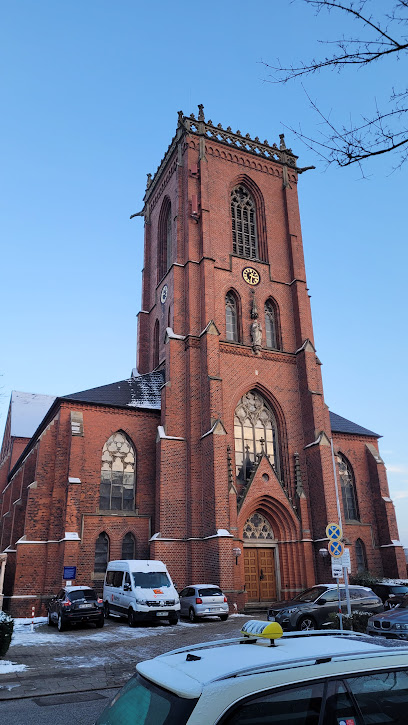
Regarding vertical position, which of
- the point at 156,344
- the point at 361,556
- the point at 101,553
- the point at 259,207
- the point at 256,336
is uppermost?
the point at 259,207

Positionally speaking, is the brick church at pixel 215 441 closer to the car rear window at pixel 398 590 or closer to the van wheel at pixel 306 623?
the car rear window at pixel 398 590

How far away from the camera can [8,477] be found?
39469mm

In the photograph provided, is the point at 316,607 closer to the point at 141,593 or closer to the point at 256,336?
the point at 141,593

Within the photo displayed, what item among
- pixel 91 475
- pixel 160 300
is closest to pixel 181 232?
pixel 160 300

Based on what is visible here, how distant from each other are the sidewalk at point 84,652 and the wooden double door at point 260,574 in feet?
14.4

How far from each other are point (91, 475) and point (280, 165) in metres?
21.8

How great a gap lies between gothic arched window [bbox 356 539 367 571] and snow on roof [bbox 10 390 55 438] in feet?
83.2

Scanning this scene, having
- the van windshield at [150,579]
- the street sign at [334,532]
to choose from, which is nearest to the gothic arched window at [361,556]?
the van windshield at [150,579]

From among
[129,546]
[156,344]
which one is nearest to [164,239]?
[156,344]

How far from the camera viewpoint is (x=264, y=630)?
2898mm

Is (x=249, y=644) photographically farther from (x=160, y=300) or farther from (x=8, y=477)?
(x=8, y=477)

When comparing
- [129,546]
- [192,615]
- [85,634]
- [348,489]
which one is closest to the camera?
[85,634]

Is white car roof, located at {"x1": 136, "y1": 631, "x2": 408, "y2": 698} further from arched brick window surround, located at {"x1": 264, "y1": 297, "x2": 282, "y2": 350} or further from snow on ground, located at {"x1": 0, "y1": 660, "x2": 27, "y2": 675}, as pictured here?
arched brick window surround, located at {"x1": 264, "y1": 297, "x2": 282, "y2": 350}

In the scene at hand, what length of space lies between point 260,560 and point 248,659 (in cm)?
2259
